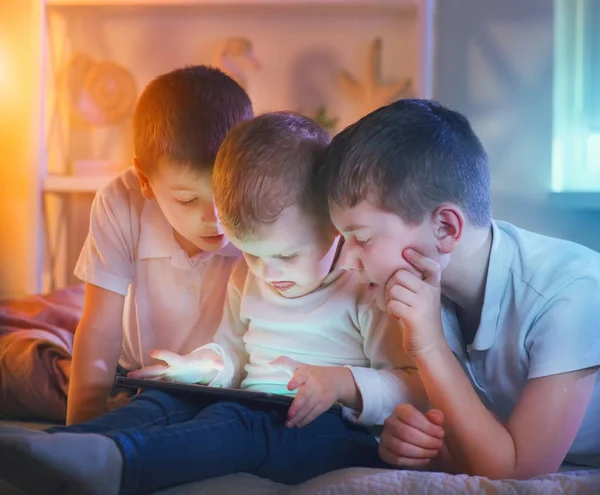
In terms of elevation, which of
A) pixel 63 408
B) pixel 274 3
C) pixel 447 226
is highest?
pixel 274 3

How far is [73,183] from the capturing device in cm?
92

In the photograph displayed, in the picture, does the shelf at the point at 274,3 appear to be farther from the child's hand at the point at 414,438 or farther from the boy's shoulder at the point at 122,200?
the child's hand at the point at 414,438

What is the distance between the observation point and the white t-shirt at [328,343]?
2.30ft

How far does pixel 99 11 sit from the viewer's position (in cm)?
88

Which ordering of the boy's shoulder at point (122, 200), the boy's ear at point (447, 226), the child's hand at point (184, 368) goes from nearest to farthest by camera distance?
the boy's ear at point (447, 226) → the child's hand at point (184, 368) → the boy's shoulder at point (122, 200)

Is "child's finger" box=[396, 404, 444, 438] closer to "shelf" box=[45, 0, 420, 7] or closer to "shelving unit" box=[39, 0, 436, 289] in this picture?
"shelving unit" box=[39, 0, 436, 289]

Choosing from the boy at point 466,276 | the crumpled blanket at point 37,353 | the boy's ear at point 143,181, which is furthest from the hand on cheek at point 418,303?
the crumpled blanket at point 37,353

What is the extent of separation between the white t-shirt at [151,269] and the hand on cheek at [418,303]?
0.25 meters

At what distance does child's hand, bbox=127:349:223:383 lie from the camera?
0.75m

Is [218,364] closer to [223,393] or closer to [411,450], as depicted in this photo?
[223,393]

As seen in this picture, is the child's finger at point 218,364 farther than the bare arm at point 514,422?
Yes

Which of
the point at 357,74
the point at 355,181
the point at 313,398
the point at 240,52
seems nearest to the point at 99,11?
the point at 240,52

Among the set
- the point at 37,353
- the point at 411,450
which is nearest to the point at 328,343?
the point at 411,450

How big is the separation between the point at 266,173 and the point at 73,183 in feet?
1.16
